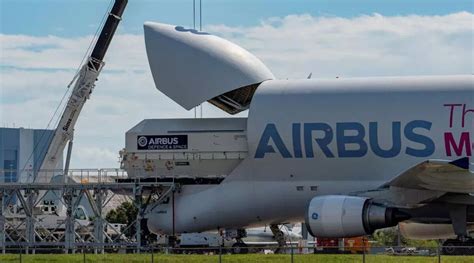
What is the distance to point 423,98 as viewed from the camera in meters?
49.0

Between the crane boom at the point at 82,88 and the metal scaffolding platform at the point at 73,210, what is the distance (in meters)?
2.00

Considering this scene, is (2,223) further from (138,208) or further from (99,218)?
(138,208)

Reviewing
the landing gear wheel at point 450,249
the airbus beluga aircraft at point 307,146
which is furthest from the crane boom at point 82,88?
the landing gear wheel at point 450,249

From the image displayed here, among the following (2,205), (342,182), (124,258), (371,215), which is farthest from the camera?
(2,205)

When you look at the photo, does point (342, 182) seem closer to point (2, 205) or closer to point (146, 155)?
point (146, 155)

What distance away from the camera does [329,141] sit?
49.8 metres

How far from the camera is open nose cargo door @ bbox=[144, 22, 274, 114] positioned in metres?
51.6

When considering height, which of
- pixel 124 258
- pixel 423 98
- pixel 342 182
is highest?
pixel 423 98

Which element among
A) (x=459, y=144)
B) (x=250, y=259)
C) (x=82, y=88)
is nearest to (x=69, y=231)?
(x=82, y=88)

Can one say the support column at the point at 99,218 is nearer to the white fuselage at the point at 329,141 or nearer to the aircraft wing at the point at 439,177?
the white fuselage at the point at 329,141

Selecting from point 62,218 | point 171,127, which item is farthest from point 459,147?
point 62,218

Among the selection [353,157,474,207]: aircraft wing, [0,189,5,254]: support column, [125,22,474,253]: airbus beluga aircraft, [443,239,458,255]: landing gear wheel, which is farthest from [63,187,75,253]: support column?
[443,239,458,255]: landing gear wheel

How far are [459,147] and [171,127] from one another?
12381 mm

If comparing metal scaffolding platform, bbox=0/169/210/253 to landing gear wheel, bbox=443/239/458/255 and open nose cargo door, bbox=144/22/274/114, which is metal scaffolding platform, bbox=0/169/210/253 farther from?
landing gear wheel, bbox=443/239/458/255
